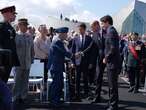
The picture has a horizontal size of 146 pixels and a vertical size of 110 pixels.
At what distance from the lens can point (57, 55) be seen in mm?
11906

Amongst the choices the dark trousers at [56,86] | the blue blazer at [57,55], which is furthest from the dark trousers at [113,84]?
the dark trousers at [56,86]

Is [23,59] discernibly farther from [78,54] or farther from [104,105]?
[104,105]

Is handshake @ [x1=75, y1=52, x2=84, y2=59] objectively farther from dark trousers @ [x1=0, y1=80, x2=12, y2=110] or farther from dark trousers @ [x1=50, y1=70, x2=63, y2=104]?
dark trousers @ [x1=0, y1=80, x2=12, y2=110]

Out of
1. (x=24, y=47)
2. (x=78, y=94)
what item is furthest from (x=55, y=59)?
(x=78, y=94)

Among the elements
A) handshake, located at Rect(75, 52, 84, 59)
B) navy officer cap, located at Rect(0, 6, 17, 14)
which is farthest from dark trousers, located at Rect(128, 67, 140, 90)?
navy officer cap, located at Rect(0, 6, 17, 14)

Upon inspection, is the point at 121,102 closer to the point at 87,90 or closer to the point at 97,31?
the point at 87,90

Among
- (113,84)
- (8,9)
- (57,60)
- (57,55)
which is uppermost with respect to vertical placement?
(8,9)

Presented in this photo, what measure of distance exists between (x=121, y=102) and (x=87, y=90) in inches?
43.8

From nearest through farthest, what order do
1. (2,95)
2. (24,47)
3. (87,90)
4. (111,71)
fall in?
1. (2,95)
2. (111,71)
3. (24,47)
4. (87,90)

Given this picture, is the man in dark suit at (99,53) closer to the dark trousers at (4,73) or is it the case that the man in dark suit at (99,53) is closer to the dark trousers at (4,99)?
the dark trousers at (4,73)

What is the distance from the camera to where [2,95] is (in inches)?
287

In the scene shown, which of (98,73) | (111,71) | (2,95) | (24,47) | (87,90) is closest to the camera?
(2,95)

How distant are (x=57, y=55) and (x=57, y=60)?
12 cm

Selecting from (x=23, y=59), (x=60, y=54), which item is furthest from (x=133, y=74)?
(x=23, y=59)
